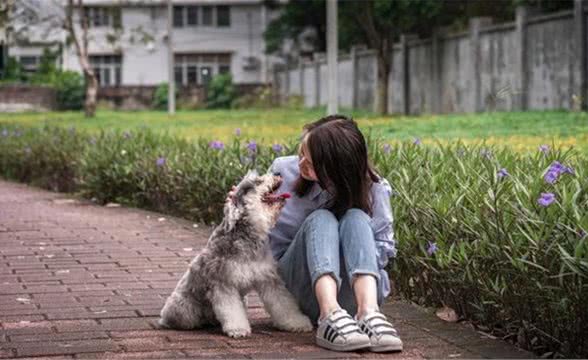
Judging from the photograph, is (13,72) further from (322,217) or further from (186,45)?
(322,217)

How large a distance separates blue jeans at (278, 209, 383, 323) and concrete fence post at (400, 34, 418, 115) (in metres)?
29.1

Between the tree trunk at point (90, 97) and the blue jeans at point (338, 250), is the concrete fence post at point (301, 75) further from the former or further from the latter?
the blue jeans at point (338, 250)

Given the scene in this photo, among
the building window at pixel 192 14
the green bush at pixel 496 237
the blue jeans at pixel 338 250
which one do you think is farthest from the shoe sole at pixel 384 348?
the building window at pixel 192 14

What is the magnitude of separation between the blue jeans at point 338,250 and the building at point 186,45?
6025 cm

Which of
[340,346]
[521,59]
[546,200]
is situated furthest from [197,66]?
[546,200]

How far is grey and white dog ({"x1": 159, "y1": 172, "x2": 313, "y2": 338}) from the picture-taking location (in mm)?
5887

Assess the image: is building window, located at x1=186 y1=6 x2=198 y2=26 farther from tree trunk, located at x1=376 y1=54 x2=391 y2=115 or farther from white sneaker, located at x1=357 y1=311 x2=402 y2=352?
white sneaker, located at x1=357 y1=311 x2=402 y2=352

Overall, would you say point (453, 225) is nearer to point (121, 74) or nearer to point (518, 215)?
point (518, 215)

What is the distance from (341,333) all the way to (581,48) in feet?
63.1

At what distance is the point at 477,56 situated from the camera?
28.9 metres

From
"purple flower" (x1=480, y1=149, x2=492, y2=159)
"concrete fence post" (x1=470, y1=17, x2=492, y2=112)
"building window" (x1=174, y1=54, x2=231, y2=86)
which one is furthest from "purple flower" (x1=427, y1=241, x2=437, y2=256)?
"building window" (x1=174, y1=54, x2=231, y2=86)

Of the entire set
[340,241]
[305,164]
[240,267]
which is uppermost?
[305,164]

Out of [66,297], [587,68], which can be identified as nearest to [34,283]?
[66,297]

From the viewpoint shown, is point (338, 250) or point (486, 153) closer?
point (338, 250)
